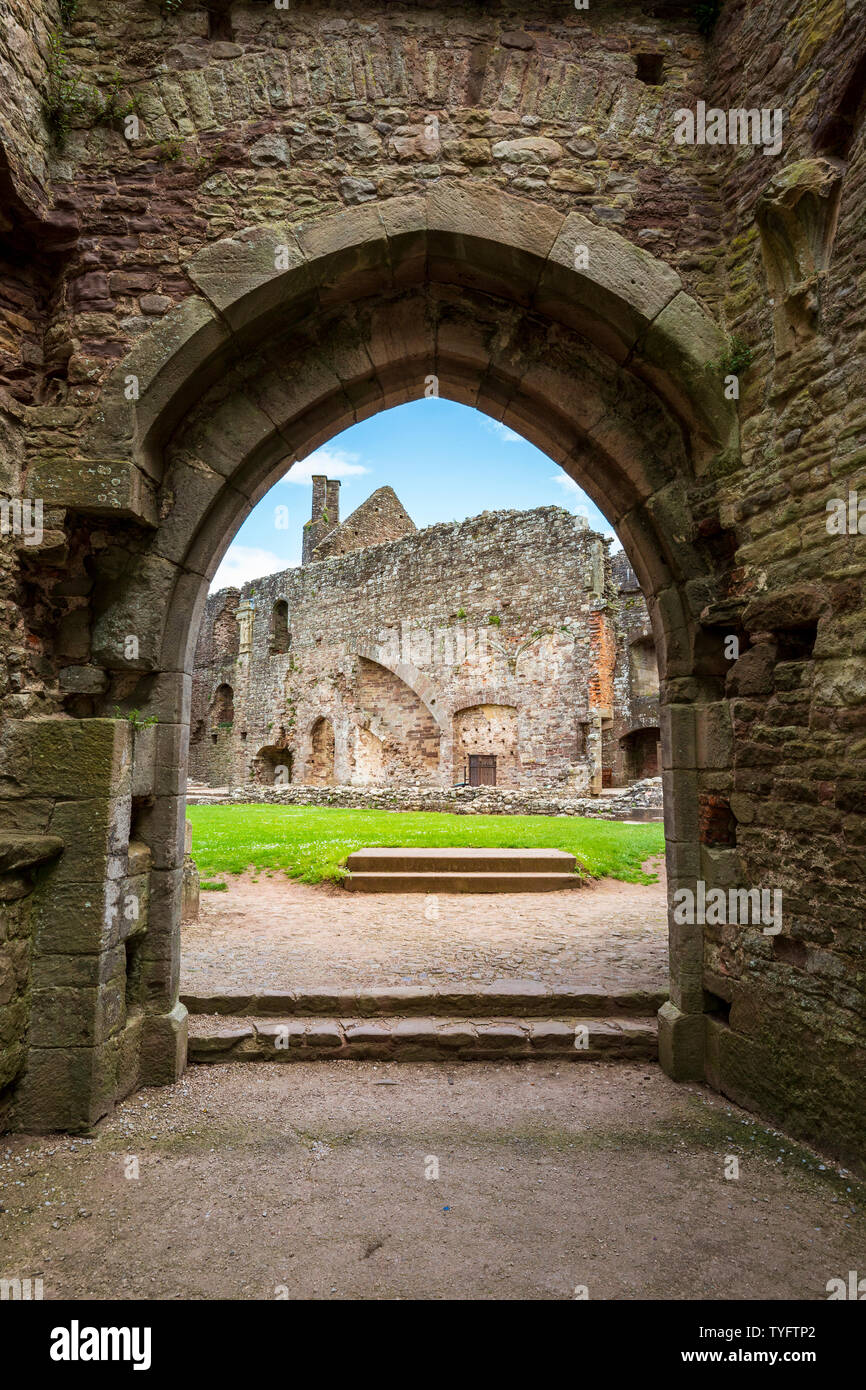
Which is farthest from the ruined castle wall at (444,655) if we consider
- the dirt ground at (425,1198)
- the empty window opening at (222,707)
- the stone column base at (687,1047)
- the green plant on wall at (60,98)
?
the green plant on wall at (60,98)

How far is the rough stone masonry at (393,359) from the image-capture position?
10.2ft

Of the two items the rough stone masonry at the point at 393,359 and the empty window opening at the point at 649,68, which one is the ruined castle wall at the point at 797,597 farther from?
the empty window opening at the point at 649,68

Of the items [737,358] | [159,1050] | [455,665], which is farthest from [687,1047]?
[455,665]

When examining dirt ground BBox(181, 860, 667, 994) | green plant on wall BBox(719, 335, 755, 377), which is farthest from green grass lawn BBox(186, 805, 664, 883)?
green plant on wall BBox(719, 335, 755, 377)

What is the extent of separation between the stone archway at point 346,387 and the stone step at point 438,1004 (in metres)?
0.57

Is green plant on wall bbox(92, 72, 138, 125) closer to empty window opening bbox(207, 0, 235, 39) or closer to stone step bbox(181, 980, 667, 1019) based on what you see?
empty window opening bbox(207, 0, 235, 39)

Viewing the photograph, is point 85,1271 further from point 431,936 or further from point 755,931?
point 431,936

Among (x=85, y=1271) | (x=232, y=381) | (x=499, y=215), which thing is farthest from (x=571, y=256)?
(x=85, y=1271)

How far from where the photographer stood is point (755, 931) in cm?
328

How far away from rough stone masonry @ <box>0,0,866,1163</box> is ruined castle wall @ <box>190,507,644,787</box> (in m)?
11.2

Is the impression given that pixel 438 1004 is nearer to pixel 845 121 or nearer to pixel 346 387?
pixel 346 387

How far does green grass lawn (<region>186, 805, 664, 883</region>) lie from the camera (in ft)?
28.8

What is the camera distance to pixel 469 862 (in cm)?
823

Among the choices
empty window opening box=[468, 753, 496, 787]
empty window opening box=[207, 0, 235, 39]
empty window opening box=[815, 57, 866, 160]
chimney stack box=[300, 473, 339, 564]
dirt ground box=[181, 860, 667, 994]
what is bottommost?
dirt ground box=[181, 860, 667, 994]
